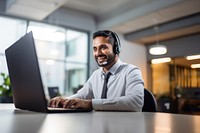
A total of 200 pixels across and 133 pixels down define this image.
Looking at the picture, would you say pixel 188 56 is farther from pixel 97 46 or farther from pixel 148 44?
pixel 97 46

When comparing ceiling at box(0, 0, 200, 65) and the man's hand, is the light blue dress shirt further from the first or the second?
ceiling at box(0, 0, 200, 65)

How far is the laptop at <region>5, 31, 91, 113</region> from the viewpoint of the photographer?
78 cm

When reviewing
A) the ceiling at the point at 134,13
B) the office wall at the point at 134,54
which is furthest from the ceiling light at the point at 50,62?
the office wall at the point at 134,54

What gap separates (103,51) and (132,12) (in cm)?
418

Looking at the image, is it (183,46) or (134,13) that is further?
(183,46)

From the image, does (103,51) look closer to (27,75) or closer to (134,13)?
(27,75)

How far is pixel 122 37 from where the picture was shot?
6.96 metres

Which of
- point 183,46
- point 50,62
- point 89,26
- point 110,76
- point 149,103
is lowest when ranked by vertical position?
point 149,103

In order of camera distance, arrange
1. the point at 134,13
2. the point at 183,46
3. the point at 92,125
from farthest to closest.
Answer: the point at 183,46, the point at 134,13, the point at 92,125

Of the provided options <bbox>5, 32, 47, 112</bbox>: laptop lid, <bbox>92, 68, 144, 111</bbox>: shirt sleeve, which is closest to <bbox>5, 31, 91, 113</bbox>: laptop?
<bbox>5, 32, 47, 112</bbox>: laptop lid

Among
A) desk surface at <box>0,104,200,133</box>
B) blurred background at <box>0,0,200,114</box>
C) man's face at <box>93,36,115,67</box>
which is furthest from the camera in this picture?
blurred background at <box>0,0,200,114</box>

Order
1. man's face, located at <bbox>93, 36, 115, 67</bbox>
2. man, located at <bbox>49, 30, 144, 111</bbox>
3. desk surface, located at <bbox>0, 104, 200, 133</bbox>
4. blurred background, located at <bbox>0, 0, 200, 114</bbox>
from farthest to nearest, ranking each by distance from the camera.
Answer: blurred background, located at <bbox>0, 0, 200, 114</bbox> < man's face, located at <bbox>93, 36, 115, 67</bbox> < man, located at <bbox>49, 30, 144, 111</bbox> < desk surface, located at <bbox>0, 104, 200, 133</bbox>

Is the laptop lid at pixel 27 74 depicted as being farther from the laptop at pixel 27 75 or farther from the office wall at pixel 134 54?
the office wall at pixel 134 54

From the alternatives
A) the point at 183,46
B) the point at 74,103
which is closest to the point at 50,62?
the point at 183,46
